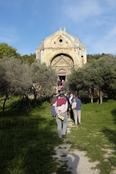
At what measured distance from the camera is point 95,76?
48500 mm

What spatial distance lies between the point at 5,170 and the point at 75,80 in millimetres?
43739

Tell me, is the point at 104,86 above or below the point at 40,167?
above

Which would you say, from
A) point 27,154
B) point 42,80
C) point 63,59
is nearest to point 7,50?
point 63,59

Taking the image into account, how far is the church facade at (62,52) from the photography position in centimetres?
7794

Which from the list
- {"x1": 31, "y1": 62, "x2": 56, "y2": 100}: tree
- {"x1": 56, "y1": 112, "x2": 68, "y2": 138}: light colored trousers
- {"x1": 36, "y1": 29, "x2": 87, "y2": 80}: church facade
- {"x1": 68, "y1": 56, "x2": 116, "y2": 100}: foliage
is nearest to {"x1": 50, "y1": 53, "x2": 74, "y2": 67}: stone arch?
{"x1": 36, "y1": 29, "x2": 87, "y2": 80}: church facade

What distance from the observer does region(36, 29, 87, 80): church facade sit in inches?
3068

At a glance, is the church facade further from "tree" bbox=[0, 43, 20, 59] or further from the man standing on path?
the man standing on path

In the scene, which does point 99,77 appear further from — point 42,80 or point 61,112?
point 61,112

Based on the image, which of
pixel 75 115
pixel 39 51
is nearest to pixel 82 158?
pixel 75 115

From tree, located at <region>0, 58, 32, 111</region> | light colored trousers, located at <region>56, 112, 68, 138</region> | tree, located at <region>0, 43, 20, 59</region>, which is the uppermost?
tree, located at <region>0, 43, 20, 59</region>

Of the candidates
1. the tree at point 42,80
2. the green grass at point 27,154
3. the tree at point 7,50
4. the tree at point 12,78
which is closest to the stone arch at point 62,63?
the tree at point 7,50

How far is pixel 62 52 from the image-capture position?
78.4m

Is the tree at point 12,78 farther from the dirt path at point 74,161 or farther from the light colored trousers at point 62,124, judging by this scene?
the dirt path at point 74,161

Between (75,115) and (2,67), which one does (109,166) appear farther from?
(2,67)
